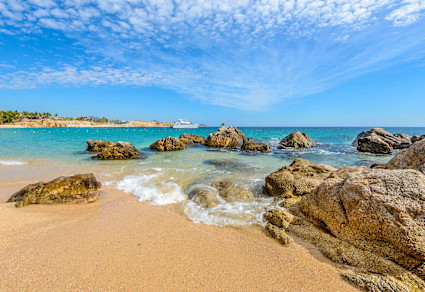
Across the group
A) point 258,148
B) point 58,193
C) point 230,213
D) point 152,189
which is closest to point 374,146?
point 258,148

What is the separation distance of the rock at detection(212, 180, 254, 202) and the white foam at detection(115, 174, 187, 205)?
1573 mm

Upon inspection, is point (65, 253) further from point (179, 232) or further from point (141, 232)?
point (179, 232)

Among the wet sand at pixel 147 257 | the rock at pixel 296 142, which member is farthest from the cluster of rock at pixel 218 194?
the rock at pixel 296 142

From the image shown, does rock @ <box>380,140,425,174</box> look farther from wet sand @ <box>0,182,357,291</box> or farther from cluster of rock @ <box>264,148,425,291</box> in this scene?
wet sand @ <box>0,182,357,291</box>

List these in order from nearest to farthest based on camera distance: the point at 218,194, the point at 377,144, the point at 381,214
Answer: the point at 381,214, the point at 218,194, the point at 377,144

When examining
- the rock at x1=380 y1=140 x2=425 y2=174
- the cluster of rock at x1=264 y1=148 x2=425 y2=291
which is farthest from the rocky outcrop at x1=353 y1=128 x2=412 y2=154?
the cluster of rock at x1=264 y1=148 x2=425 y2=291

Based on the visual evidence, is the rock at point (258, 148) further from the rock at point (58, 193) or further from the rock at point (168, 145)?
the rock at point (58, 193)

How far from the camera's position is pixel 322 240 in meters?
4.15

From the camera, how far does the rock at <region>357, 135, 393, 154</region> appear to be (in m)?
22.6

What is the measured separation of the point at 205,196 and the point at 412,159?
690 cm

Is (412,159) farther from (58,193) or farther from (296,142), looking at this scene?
(296,142)

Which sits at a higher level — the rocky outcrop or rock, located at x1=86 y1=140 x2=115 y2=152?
the rocky outcrop

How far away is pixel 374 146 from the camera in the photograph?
2316 cm

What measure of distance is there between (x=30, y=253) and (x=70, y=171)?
963cm
